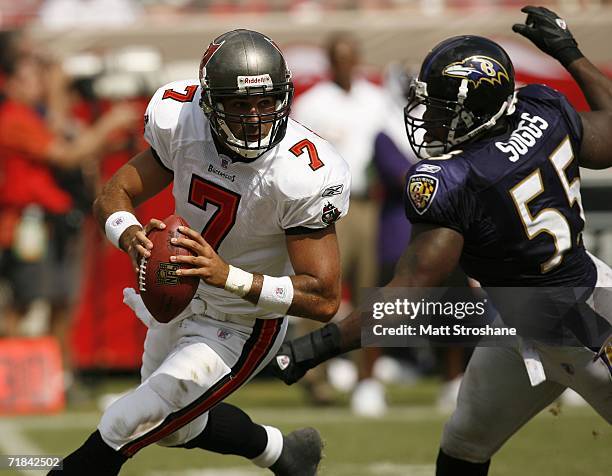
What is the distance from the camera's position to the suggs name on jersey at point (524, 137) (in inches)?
143

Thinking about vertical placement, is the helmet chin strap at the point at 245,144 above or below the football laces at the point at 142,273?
above

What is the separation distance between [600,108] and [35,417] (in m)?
3.95

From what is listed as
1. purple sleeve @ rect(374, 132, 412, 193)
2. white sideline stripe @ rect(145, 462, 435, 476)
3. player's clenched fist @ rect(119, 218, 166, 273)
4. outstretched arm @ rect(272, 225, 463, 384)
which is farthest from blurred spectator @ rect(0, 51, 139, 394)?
outstretched arm @ rect(272, 225, 463, 384)

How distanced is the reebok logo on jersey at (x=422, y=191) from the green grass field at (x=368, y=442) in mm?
1457

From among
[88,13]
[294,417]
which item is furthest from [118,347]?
[88,13]

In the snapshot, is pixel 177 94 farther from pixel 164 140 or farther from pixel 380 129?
pixel 380 129

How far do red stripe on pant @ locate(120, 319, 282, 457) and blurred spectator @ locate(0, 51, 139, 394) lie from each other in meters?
3.36

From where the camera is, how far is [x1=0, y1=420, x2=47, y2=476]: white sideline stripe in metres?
5.33

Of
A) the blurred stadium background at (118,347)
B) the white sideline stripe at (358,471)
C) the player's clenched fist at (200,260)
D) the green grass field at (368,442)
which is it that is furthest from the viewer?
the blurred stadium background at (118,347)

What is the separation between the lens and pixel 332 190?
3605mm

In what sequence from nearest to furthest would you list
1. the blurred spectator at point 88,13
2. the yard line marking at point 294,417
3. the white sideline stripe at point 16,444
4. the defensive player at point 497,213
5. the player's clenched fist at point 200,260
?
1. the player's clenched fist at point 200,260
2. the defensive player at point 497,213
3. the white sideline stripe at point 16,444
4. the yard line marking at point 294,417
5. the blurred spectator at point 88,13

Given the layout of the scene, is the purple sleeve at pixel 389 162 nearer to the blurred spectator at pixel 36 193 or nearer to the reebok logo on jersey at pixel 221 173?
the blurred spectator at pixel 36 193

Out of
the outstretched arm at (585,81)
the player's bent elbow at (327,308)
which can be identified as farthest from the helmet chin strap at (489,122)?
the player's bent elbow at (327,308)

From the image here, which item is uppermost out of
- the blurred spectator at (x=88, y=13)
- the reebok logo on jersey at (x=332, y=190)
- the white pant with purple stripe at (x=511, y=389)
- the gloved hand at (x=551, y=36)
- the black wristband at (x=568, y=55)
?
the gloved hand at (x=551, y=36)
